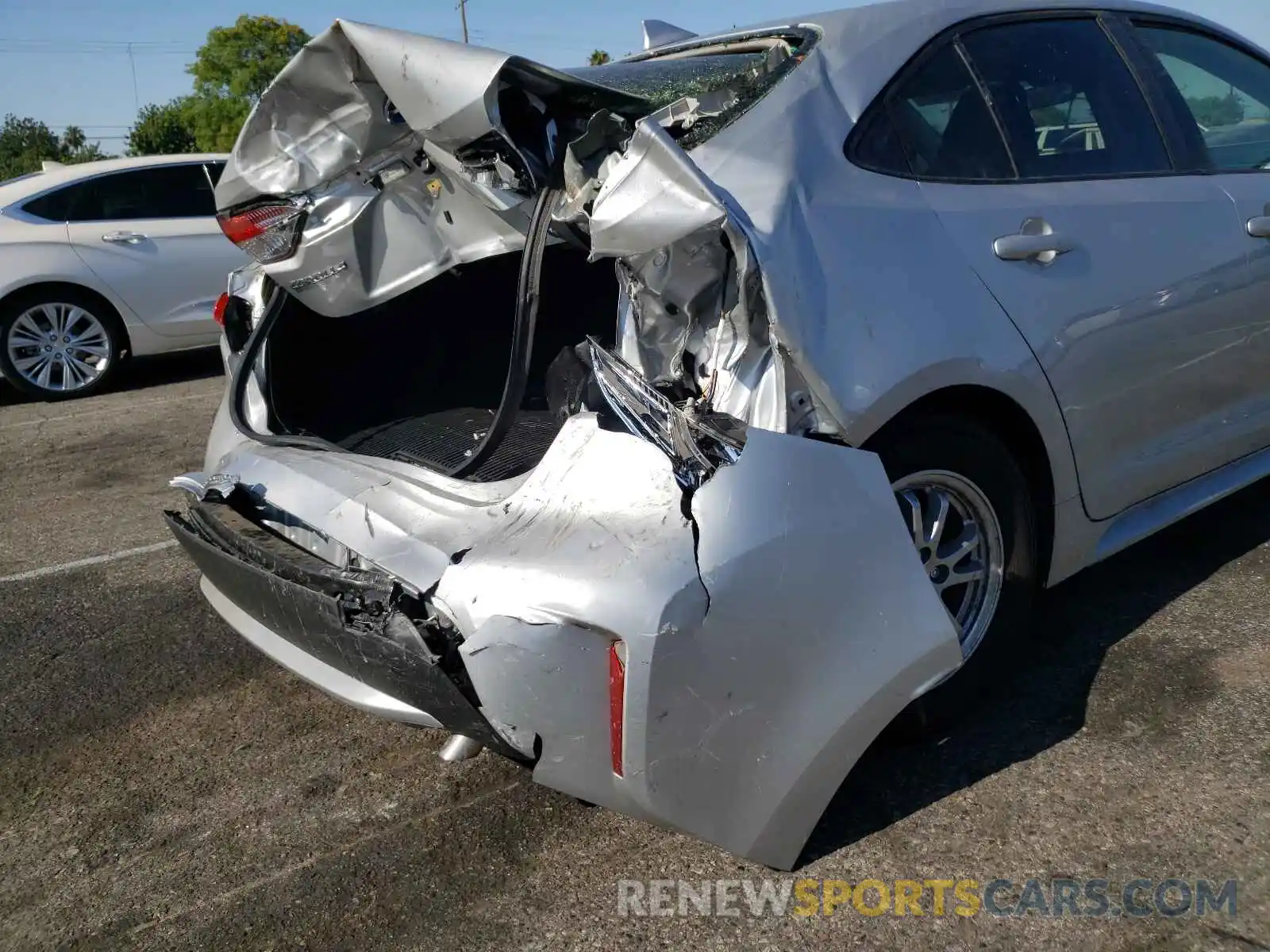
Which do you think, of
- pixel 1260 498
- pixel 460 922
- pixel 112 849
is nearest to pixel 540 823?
pixel 460 922

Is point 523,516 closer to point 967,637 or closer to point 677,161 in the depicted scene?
point 677,161

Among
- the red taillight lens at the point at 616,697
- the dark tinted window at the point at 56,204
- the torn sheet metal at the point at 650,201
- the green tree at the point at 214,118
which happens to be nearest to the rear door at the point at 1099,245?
the torn sheet metal at the point at 650,201

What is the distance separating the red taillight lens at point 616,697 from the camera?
2.02 metres

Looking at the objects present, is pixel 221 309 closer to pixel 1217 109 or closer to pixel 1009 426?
pixel 1009 426

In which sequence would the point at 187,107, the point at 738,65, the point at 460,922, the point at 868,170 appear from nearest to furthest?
the point at 460,922 → the point at 868,170 → the point at 738,65 → the point at 187,107

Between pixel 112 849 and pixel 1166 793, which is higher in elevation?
pixel 112 849

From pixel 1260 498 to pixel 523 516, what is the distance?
11.9 feet

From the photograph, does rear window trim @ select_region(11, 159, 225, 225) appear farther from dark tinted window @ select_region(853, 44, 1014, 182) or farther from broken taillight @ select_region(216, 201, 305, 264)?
dark tinted window @ select_region(853, 44, 1014, 182)

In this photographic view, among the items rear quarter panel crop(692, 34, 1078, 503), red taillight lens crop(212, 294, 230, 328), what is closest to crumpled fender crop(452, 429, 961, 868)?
rear quarter panel crop(692, 34, 1078, 503)

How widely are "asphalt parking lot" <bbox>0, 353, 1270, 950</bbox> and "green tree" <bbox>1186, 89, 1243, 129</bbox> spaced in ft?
4.93

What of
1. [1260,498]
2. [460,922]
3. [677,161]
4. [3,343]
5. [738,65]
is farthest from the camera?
[3,343]

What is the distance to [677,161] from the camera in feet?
7.18

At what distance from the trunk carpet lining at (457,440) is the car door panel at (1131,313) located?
1171mm

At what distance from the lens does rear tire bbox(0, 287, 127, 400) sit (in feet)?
26.0
